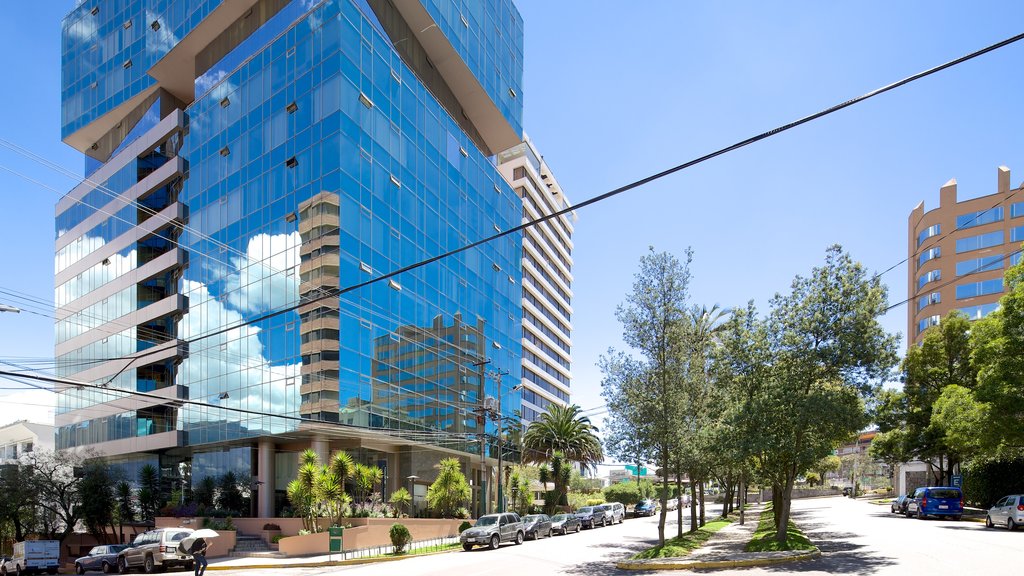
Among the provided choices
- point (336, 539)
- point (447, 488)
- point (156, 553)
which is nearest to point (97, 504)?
point (156, 553)

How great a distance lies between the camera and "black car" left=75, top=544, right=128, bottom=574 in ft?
107

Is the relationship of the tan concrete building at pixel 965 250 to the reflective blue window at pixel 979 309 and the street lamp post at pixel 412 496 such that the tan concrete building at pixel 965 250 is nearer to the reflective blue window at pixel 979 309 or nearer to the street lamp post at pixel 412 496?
the reflective blue window at pixel 979 309

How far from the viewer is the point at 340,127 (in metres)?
42.0

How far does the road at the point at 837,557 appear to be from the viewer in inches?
715

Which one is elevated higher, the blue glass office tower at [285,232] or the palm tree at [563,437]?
the blue glass office tower at [285,232]

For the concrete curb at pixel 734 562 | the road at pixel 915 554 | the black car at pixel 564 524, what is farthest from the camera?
the black car at pixel 564 524

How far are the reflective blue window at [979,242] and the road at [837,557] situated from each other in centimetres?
5669

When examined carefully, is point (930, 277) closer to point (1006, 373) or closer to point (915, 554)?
point (1006, 373)

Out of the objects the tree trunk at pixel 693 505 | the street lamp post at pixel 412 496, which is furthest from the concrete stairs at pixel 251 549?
the tree trunk at pixel 693 505

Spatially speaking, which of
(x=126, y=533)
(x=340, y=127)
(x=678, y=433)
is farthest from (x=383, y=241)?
(x=126, y=533)

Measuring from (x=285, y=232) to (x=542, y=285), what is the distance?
64000mm

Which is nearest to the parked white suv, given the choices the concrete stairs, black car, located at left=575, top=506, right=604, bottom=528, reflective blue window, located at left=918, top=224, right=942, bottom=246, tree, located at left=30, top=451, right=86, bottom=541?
the concrete stairs

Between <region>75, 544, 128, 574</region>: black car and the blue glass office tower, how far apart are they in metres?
Result: 9.00

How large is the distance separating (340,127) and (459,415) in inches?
937
